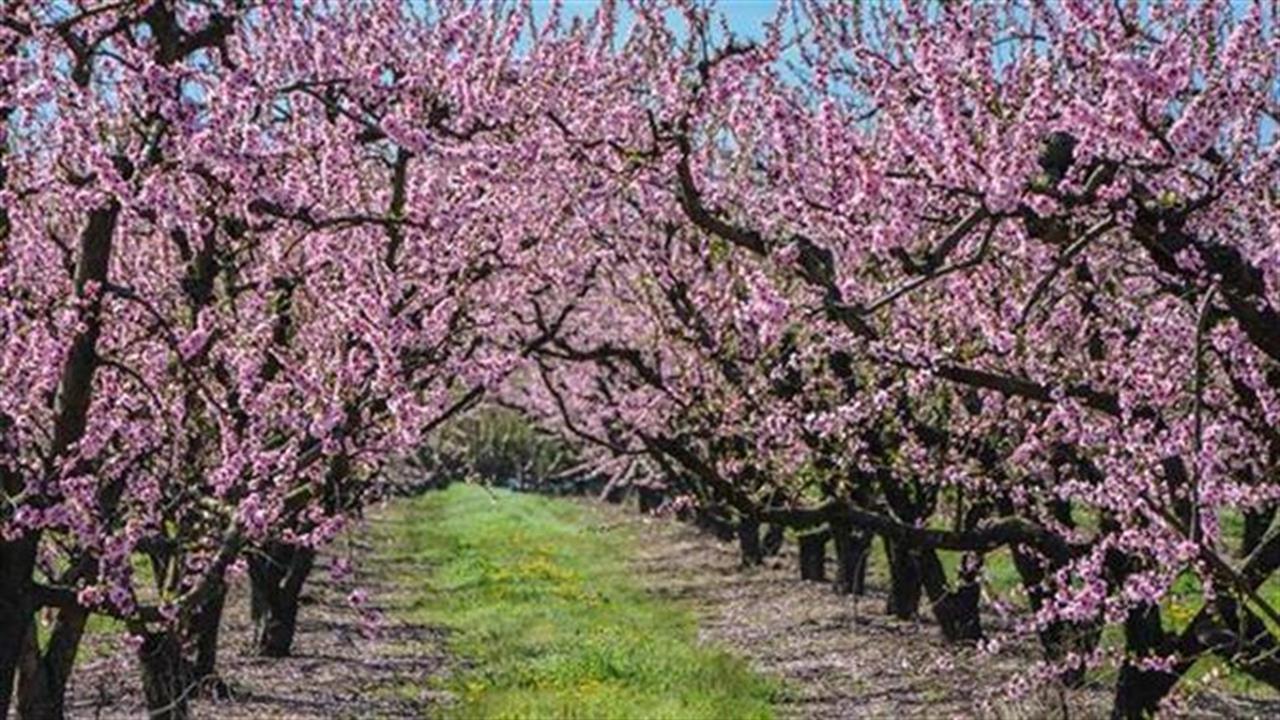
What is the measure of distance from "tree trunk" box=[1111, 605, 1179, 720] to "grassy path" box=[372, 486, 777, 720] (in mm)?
4458

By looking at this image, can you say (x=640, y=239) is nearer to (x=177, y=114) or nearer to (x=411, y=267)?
(x=411, y=267)

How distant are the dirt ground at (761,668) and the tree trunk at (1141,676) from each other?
0.69 m

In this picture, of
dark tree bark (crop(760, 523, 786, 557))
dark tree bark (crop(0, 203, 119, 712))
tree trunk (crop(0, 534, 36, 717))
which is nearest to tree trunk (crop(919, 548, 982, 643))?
dark tree bark (crop(0, 203, 119, 712))

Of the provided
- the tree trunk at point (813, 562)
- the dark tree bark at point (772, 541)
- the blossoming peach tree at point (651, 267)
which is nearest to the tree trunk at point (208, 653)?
the blossoming peach tree at point (651, 267)

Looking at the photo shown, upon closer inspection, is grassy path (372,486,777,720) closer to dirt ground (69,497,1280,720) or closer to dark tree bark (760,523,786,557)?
dirt ground (69,497,1280,720)

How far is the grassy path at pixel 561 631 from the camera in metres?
17.5

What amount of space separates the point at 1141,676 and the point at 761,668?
8611 millimetres

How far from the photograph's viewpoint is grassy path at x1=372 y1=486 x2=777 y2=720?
57.4 feet

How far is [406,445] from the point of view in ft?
39.3

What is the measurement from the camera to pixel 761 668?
21438 mm

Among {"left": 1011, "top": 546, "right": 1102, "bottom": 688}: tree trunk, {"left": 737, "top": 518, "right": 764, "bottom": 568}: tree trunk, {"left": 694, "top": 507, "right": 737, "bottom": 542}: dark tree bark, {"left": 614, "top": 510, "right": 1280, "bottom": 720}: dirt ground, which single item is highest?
{"left": 694, "top": 507, "right": 737, "bottom": 542}: dark tree bark

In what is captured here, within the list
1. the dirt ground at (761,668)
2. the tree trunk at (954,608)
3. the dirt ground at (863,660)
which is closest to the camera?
the dirt ground at (863,660)

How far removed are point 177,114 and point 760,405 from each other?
779cm

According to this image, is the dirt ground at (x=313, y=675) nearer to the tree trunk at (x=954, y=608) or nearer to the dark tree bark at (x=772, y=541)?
the tree trunk at (x=954, y=608)
